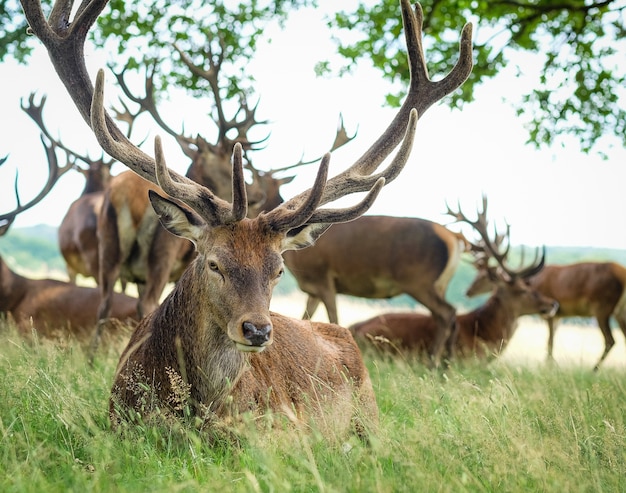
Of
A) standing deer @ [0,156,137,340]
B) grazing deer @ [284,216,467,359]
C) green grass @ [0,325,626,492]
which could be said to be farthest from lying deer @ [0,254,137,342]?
green grass @ [0,325,626,492]

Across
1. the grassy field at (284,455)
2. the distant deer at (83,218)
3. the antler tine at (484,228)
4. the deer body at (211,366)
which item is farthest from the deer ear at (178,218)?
the antler tine at (484,228)

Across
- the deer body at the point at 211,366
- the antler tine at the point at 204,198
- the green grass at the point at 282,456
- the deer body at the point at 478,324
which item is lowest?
the deer body at the point at 478,324

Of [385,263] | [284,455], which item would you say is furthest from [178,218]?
[385,263]

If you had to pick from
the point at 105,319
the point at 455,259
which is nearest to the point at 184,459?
the point at 105,319

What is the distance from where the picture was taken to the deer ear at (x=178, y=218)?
11.9 ft

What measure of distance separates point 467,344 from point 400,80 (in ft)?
13.8

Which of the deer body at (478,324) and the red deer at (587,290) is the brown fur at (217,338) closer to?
the deer body at (478,324)

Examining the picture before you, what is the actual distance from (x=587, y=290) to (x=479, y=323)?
405cm

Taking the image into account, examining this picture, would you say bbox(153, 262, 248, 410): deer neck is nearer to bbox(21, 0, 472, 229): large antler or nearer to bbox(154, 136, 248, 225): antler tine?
bbox(154, 136, 248, 225): antler tine

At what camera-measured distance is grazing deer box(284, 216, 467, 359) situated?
9633mm

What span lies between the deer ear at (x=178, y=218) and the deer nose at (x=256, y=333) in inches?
27.4

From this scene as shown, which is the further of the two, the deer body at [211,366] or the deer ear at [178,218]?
the deer ear at [178,218]

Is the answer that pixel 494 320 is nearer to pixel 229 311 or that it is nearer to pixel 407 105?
pixel 407 105

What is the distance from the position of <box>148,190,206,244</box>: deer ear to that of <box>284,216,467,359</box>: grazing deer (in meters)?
5.98
